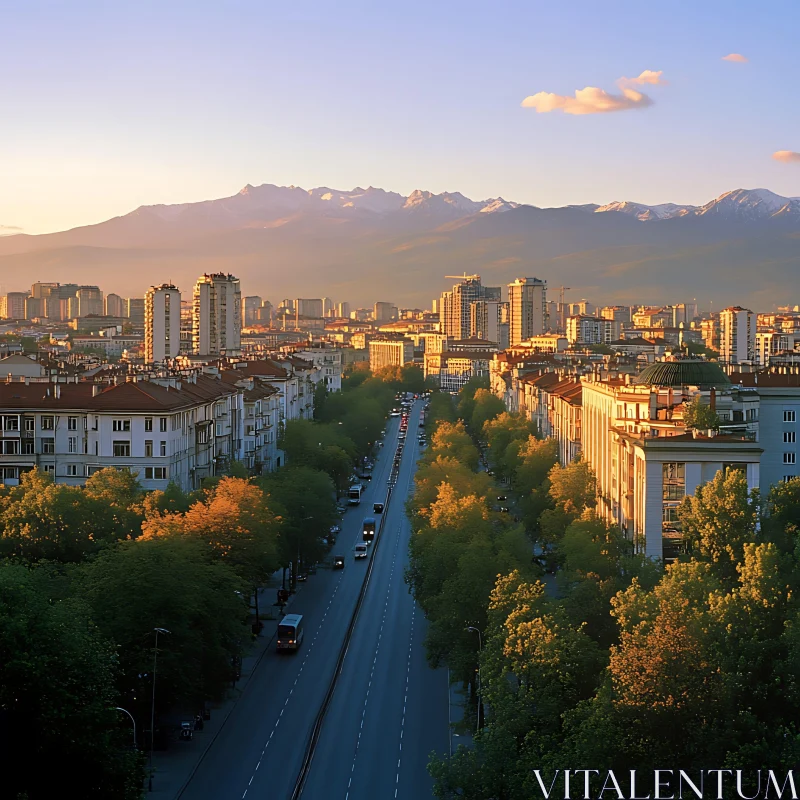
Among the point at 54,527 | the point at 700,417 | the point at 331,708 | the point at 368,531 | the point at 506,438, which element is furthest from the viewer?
the point at 506,438

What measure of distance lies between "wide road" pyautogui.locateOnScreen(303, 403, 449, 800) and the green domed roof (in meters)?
16.5

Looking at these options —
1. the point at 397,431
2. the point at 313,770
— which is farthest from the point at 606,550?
the point at 397,431

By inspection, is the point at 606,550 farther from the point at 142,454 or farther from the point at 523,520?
the point at 142,454

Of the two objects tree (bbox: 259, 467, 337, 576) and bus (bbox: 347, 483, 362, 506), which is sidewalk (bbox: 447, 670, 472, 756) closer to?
tree (bbox: 259, 467, 337, 576)

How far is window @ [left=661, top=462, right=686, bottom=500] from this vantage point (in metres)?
55.5

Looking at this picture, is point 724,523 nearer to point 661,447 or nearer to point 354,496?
point 661,447

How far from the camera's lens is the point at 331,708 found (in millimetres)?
46250

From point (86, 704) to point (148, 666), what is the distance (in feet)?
30.4

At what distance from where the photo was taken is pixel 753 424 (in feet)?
227

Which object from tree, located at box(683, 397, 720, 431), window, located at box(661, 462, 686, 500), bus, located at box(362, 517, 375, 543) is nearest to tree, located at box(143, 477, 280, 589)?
window, located at box(661, 462, 686, 500)

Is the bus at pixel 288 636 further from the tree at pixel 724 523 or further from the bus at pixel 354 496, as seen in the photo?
the bus at pixel 354 496

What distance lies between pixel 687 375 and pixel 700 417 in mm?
7640

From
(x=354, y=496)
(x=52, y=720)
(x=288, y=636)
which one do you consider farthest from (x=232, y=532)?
(x=354, y=496)

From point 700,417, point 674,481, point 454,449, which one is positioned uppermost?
point 700,417
